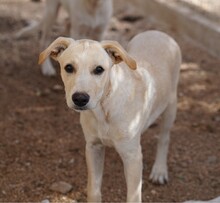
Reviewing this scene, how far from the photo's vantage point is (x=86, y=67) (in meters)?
3.20

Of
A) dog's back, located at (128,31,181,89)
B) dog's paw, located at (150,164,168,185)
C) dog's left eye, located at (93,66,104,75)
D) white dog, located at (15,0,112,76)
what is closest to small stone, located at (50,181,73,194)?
dog's paw, located at (150,164,168,185)

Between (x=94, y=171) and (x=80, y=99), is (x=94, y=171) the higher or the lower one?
the lower one

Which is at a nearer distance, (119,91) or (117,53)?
(117,53)

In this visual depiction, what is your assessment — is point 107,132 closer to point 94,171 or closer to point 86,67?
point 94,171

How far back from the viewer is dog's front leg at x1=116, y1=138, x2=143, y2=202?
3660mm

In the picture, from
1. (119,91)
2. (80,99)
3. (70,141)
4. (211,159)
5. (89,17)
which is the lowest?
(70,141)

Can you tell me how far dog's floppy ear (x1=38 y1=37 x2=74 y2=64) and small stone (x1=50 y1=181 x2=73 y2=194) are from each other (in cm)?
131

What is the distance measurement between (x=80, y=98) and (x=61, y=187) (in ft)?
4.77

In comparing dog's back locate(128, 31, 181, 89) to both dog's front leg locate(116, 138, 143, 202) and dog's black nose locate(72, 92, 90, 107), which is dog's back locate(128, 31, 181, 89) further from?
dog's black nose locate(72, 92, 90, 107)

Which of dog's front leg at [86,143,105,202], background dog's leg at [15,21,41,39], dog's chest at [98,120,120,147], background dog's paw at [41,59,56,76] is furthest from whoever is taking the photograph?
background dog's leg at [15,21,41,39]

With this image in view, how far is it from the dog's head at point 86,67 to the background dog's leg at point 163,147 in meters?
1.21

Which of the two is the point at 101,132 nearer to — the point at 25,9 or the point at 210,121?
the point at 210,121

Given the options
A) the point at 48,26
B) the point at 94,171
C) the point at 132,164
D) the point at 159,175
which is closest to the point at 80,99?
the point at 132,164

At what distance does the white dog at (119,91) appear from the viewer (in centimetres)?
322
